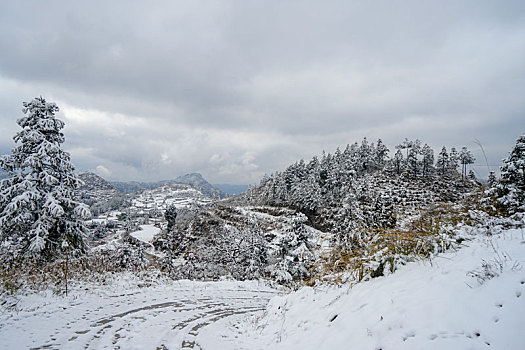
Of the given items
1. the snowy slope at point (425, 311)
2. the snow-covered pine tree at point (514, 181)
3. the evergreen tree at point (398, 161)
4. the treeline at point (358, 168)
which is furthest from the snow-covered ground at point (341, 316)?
the evergreen tree at point (398, 161)

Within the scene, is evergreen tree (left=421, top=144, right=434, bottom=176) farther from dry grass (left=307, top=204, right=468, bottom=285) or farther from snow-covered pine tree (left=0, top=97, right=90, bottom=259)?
snow-covered pine tree (left=0, top=97, right=90, bottom=259)

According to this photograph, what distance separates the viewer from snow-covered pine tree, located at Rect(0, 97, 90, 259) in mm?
10227

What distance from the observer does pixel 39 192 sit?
10.6 metres

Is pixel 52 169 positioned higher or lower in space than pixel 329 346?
higher

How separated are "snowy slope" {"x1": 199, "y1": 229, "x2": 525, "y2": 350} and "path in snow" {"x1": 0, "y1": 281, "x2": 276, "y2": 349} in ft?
4.02

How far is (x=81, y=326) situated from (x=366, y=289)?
658cm

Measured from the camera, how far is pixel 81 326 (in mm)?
5480

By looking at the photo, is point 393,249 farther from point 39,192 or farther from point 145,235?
point 145,235

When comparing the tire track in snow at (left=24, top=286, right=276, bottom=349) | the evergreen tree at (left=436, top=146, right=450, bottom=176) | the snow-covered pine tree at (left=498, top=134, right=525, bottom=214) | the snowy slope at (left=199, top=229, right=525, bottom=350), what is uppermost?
the evergreen tree at (left=436, top=146, right=450, bottom=176)

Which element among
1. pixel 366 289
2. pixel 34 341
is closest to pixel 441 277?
pixel 366 289

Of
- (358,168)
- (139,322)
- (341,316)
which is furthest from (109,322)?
(358,168)

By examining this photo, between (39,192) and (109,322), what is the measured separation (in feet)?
27.9

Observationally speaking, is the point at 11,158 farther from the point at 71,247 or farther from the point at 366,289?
the point at 366,289

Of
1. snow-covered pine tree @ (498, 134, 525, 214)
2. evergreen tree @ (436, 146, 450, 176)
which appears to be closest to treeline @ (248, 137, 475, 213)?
evergreen tree @ (436, 146, 450, 176)
